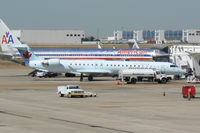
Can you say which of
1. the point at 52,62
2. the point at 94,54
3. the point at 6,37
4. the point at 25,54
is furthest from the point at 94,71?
the point at 6,37

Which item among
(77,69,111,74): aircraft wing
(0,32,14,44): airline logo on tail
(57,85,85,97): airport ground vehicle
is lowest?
(57,85,85,97): airport ground vehicle

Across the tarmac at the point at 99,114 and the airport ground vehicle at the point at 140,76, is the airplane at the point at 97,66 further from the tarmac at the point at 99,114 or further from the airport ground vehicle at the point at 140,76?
the tarmac at the point at 99,114

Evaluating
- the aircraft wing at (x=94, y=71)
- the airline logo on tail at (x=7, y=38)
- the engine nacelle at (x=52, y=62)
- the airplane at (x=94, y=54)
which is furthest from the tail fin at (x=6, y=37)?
the aircraft wing at (x=94, y=71)

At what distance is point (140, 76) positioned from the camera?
70438mm

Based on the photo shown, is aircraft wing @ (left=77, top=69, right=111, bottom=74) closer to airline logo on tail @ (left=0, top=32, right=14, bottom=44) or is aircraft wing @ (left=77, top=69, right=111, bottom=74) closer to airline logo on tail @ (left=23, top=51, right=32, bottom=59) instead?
airline logo on tail @ (left=23, top=51, right=32, bottom=59)

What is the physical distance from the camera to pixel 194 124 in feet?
98.4

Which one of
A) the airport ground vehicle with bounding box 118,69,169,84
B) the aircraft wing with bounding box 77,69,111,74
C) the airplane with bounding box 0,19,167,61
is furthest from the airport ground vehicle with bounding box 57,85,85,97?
the airplane with bounding box 0,19,167,61

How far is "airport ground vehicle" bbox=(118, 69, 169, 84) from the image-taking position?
6969 centimetres

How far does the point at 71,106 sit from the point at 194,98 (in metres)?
13.7

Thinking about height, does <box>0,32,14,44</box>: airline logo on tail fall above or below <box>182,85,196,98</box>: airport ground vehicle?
above

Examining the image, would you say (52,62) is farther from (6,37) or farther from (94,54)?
(94,54)

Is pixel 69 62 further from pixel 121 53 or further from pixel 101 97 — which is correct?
pixel 101 97

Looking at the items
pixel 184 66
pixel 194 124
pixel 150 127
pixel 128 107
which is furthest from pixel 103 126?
pixel 184 66

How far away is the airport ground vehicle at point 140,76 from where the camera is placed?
69688mm
